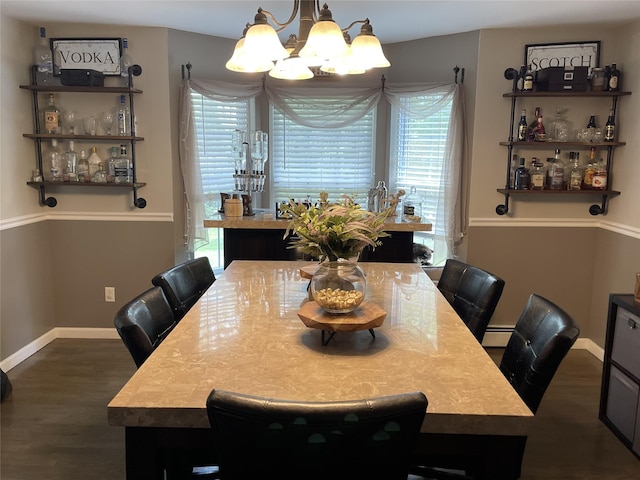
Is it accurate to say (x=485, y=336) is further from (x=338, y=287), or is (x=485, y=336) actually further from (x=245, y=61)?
(x=245, y=61)

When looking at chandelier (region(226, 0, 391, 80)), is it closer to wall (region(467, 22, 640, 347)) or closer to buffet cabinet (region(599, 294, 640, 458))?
buffet cabinet (region(599, 294, 640, 458))

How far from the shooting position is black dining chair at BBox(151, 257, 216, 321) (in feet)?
6.88

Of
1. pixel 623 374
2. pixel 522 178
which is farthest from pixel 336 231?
pixel 522 178

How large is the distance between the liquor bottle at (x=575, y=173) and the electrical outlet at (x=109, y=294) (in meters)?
3.42

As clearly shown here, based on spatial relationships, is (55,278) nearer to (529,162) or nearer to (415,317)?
(415,317)

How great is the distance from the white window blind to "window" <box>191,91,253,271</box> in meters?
0.35

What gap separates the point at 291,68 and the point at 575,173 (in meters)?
2.47

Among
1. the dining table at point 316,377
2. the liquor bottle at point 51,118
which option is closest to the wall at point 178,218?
the liquor bottle at point 51,118

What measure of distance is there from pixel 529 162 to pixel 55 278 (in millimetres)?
3621

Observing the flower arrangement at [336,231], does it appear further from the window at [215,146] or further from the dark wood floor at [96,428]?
the window at [215,146]

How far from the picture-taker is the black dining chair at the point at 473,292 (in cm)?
210

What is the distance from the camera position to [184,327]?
68.7 inches

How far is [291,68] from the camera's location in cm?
197

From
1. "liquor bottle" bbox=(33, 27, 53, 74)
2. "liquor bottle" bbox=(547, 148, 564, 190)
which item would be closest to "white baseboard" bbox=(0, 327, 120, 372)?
"liquor bottle" bbox=(33, 27, 53, 74)
